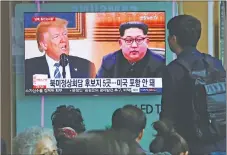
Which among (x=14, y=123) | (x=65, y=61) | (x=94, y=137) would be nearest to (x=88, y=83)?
(x=65, y=61)

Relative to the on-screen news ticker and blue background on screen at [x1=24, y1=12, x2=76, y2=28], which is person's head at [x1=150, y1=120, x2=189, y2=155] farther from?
blue background on screen at [x1=24, y1=12, x2=76, y2=28]

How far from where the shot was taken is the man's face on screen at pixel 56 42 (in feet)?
6.63

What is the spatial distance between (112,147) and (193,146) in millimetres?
461

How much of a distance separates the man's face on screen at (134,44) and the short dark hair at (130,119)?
0.94 feet

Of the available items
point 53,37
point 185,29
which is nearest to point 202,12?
point 185,29

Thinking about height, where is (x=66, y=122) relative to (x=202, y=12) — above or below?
below

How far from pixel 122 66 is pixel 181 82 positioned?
1.14 ft

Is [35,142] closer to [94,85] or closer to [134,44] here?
[94,85]

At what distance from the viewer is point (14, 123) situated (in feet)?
6.57

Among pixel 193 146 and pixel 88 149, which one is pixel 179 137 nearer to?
pixel 193 146

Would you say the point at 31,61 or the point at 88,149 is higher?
the point at 31,61

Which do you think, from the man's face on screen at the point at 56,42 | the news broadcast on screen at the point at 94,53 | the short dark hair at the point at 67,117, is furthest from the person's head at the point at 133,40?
the short dark hair at the point at 67,117

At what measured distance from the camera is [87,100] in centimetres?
202

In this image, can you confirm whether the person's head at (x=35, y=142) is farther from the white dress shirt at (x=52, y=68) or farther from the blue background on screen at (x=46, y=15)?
the blue background on screen at (x=46, y=15)
